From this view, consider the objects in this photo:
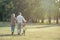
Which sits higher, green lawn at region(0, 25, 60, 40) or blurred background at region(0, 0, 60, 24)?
blurred background at region(0, 0, 60, 24)

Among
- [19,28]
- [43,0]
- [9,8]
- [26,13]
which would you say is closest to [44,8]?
[43,0]

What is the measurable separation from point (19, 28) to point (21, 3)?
94.6ft

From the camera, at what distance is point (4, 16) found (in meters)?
46.9

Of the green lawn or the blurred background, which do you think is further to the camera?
the blurred background

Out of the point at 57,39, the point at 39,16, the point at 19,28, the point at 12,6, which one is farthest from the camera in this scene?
the point at 39,16

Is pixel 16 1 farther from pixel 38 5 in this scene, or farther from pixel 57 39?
pixel 57 39

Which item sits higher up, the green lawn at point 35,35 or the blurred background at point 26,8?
the blurred background at point 26,8

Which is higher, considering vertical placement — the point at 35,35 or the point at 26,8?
the point at 26,8

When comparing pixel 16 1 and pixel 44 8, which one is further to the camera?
pixel 44 8

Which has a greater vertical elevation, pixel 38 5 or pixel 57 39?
pixel 38 5

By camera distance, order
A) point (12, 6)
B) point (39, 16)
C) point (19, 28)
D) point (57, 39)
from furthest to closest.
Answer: point (39, 16) < point (12, 6) < point (19, 28) < point (57, 39)

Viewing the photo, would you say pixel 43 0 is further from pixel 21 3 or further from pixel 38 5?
pixel 21 3

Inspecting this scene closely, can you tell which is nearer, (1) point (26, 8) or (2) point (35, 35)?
(2) point (35, 35)

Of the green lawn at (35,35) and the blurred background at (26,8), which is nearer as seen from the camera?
the green lawn at (35,35)
